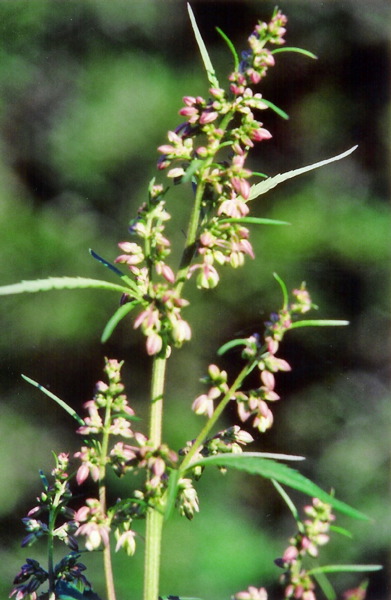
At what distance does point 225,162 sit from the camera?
661 millimetres

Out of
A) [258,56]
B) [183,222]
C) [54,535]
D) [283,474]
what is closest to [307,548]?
[283,474]

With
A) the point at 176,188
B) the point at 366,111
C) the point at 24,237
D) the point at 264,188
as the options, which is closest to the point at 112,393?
the point at 264,188

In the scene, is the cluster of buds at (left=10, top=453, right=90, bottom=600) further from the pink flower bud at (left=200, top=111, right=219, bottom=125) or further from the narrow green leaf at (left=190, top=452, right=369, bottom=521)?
the pink flower bud at (left=200, top=111, right=219, bottom=125)

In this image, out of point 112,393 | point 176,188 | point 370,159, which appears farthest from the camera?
point 370,159

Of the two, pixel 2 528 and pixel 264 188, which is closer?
pixel 264 188

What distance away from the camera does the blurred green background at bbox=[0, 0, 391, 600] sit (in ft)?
9.11

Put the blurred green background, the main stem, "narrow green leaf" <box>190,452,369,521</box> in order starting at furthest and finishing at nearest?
1. the blurred green background
2. the main stem
3. "narrow green leaf" <box>190,452,369,521</box>

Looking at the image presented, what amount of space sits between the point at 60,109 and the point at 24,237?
0.54 metres

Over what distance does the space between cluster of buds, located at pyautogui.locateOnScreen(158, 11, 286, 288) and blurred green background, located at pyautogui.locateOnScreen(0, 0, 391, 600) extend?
6.73 feet

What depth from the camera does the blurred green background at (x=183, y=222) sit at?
109 inches

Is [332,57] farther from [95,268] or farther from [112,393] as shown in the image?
[112,393]

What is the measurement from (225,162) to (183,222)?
207 cm

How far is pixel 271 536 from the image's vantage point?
2.85 m

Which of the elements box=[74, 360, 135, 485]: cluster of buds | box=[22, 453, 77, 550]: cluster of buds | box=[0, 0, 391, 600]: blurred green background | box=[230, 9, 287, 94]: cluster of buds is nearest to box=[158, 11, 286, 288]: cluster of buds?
box=[230, 9, 287, 94]: cluster of buds
